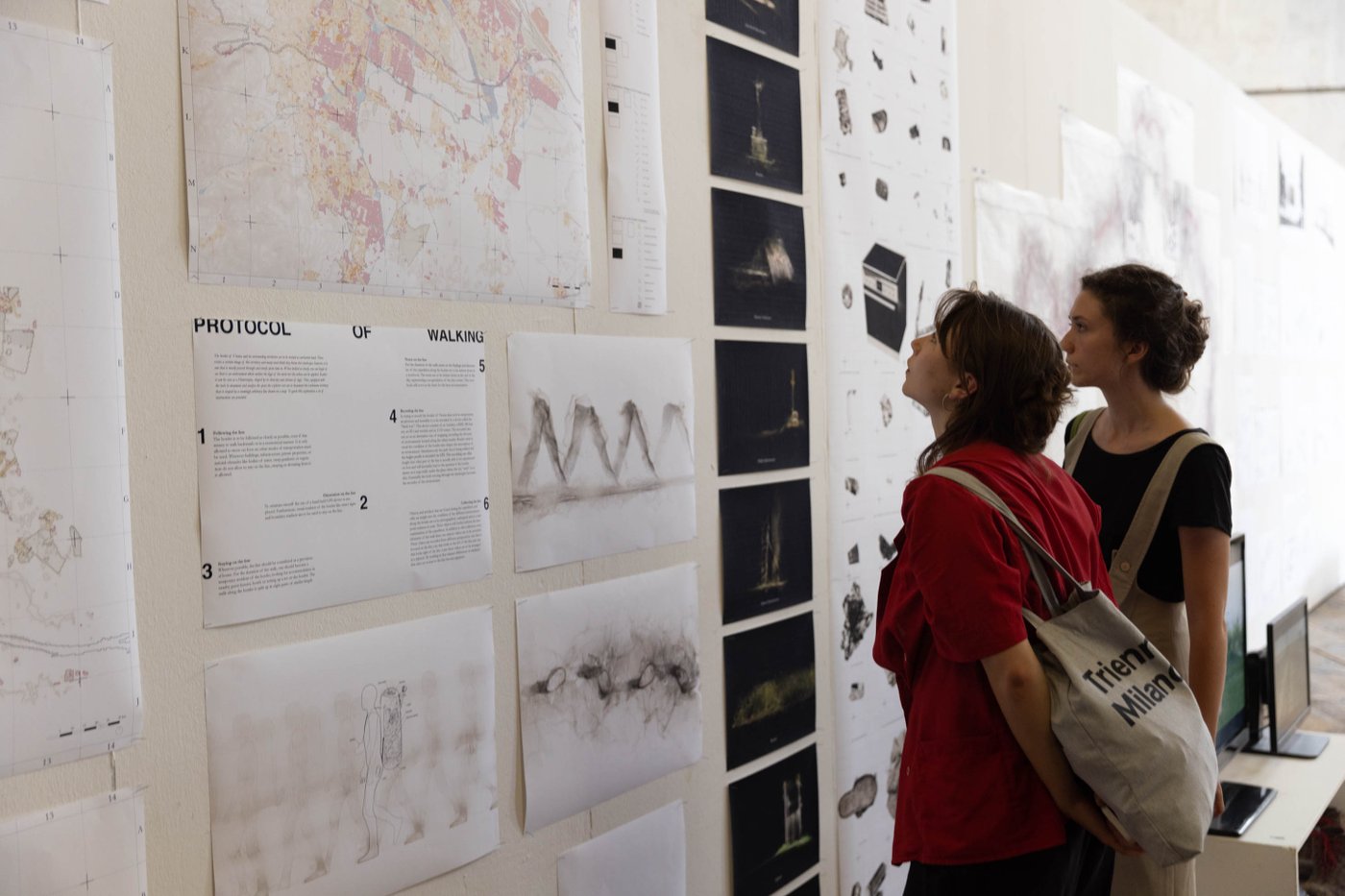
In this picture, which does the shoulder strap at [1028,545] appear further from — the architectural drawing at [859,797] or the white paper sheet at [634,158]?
the architectural drawing at [859,797]

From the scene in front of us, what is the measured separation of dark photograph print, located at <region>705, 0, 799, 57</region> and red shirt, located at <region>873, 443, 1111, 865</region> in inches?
45.8

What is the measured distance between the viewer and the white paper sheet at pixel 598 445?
6.04ft

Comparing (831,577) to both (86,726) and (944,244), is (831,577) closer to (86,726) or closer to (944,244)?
(944,244)

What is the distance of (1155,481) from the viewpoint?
205 centimetres

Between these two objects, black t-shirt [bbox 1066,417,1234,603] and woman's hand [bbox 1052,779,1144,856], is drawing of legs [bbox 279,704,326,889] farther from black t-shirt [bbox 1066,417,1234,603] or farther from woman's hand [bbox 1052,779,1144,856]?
black t-shirt [bbox 1066,417,1234,603]

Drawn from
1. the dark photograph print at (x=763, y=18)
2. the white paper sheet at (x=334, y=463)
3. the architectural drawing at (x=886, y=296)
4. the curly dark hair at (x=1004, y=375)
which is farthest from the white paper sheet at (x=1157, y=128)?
the white paper sheet at (x=334, y=463)

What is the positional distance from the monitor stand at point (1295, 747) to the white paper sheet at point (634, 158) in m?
2.81

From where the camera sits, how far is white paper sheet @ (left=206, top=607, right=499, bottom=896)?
144 centimetres

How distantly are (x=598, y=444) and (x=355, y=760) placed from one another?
0.68 meters

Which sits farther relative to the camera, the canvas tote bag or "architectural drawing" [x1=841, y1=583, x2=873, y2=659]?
"architectural drawing" [x1=841, y1=583, x2=873, y2=659]

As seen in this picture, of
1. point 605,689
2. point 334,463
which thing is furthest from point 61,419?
point 605,689

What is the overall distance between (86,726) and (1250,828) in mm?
2975

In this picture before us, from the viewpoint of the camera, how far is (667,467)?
2129 mm

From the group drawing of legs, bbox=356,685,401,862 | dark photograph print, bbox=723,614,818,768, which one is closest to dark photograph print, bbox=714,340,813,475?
dark photograph print, bbox=723,614,818,768
